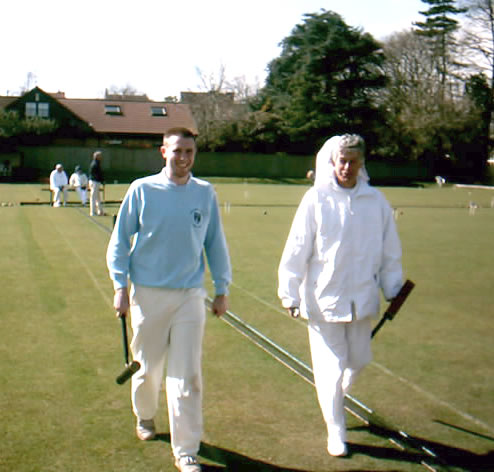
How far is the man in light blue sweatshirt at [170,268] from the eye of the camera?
425 centimetres

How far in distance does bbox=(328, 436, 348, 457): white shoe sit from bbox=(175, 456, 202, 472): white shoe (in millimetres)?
838

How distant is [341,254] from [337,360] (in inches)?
25.5

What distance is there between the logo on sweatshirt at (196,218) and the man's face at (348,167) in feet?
3.02

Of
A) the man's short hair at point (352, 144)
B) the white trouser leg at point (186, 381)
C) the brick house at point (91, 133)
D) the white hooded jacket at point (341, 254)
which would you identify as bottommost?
the white trouser leg at point (186, 381)

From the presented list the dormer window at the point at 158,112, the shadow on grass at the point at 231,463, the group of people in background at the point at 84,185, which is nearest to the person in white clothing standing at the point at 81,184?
the group of people in background at the point at 84,185

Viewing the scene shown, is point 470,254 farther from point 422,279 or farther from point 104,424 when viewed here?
point 104,424

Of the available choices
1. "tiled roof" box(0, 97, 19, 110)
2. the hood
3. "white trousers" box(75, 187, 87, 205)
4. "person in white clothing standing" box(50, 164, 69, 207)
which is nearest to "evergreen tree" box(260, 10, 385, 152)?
"tiled roof" box(0, 97, 19, 110)

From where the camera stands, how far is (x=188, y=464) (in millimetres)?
4074

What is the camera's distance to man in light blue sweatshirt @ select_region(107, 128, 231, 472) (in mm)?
4254

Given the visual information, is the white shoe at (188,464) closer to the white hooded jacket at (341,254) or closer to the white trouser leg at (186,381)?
the white trouser leg at (186,381)

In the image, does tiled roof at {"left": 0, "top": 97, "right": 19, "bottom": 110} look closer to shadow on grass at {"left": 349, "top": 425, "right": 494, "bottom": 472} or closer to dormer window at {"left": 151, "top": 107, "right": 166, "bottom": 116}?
dormer window at {"left": 151, "top": 107, "right": 166, "bottom": 116}

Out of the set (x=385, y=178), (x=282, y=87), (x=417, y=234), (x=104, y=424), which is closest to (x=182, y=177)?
(x=104, y=424)

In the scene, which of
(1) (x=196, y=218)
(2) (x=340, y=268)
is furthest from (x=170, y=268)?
(2) (x=340, y=268)

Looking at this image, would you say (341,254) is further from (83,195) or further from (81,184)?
(81,184)
